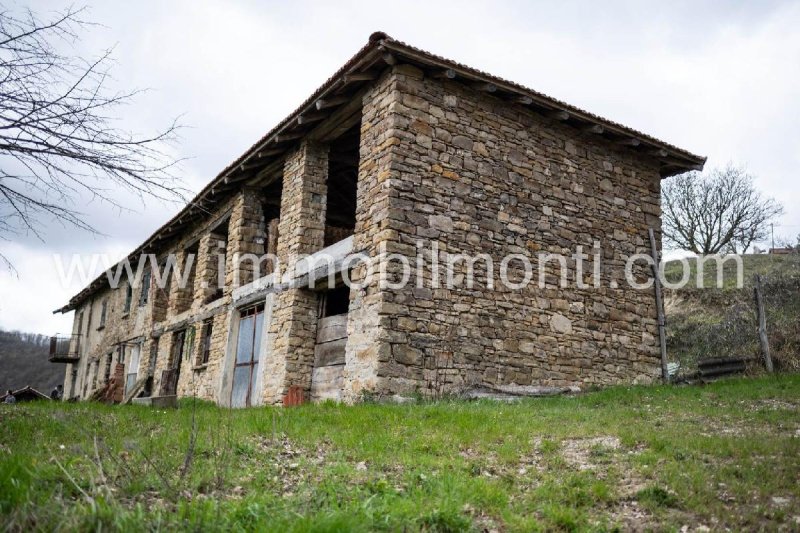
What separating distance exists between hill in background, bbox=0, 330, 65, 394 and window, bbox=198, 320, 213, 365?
40124 millimetres

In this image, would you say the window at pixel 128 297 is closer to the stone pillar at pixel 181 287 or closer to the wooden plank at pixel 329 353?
the stone pillar at pixel 181 287

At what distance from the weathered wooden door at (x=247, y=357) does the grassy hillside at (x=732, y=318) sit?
856cm

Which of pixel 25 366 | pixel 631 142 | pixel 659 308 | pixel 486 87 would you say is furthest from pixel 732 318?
pixel 25 366

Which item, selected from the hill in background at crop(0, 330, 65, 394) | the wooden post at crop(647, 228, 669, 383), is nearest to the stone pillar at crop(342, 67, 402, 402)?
the wooden post at crop(647, 228, 669, 383)

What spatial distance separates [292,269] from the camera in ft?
33.8

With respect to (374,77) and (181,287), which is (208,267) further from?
(374,77)

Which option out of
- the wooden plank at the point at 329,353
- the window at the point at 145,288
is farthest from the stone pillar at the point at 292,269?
the window at the point at 145,288

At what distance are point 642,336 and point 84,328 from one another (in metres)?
23.4

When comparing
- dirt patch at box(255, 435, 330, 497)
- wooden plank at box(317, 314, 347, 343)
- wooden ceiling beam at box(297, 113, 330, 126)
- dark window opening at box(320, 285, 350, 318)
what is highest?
wooden ceiling beam at box(297, 113, 330, 126)

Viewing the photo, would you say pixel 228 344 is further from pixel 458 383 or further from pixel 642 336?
pixel 642 336

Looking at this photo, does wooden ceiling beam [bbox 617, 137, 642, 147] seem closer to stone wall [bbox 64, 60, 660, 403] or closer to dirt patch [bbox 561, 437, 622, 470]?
stone wall [bbox 64, 60, 660, 403]

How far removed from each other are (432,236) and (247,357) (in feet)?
16.5

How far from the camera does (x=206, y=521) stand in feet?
9.59

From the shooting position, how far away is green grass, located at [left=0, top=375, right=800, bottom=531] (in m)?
3.11
